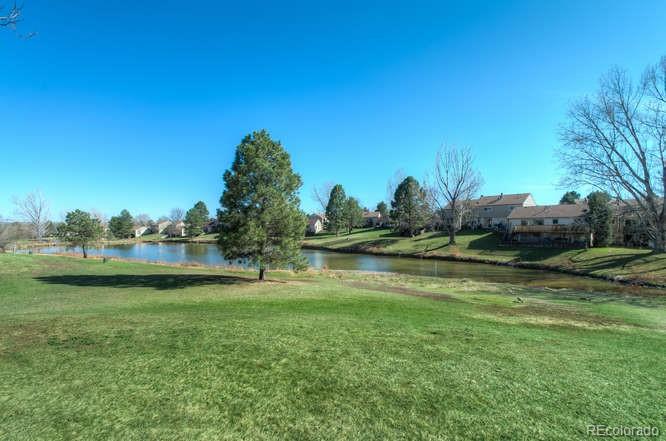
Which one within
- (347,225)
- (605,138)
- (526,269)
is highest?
(605,138)

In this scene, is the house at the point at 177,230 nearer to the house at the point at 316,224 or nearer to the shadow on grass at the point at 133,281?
the house at the point at 316,224

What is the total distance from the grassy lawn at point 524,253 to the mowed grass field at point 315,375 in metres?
24.6

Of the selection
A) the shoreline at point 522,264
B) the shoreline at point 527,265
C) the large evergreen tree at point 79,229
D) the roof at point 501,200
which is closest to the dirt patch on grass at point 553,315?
the shoreline at point 522,264

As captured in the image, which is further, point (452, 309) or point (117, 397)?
point (452, 309)

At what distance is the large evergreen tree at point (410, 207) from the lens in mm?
64312

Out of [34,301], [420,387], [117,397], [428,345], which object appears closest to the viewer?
[117,397]

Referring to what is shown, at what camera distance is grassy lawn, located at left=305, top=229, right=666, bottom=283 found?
27.8 m

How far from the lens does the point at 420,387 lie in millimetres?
4496

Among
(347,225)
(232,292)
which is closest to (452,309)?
(232,292)

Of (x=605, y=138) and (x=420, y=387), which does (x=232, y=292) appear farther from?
(x=605, y=138)

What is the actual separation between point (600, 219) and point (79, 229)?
60.6 meters

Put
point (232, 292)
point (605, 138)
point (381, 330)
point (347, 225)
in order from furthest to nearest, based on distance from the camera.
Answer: point (347, 225) → point (605, 138) → point (232, 292) → point (381, 330)

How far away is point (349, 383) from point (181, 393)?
2.31m

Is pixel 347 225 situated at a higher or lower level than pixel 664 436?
higher
